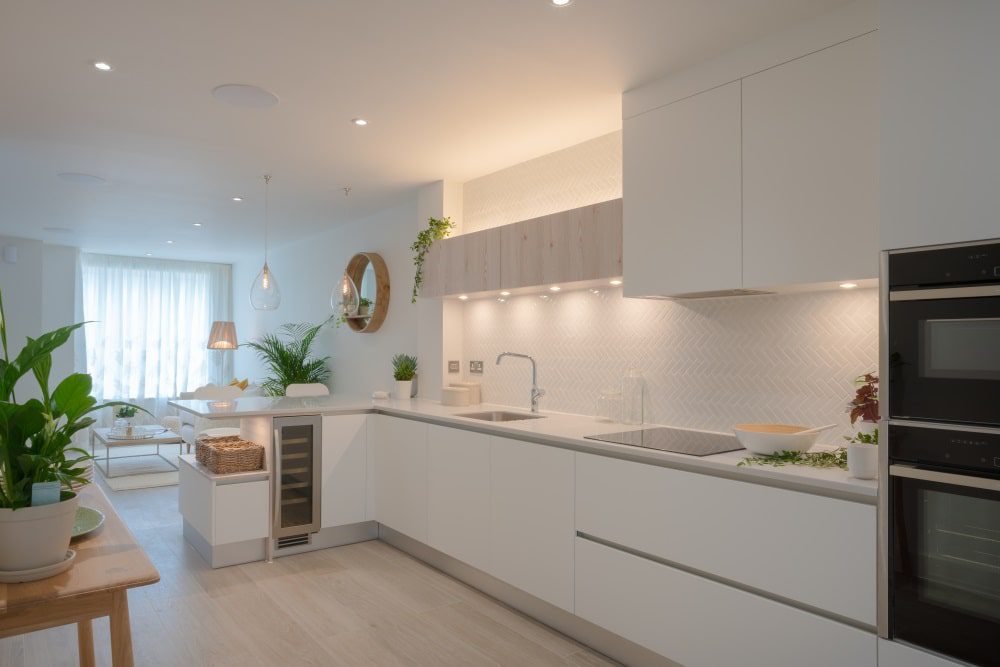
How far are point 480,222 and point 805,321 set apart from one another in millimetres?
2552

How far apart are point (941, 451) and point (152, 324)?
9.94m

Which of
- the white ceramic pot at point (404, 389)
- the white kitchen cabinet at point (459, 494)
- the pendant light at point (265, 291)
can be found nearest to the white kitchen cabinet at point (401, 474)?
the white kitchen cabinet at point (459, 494)

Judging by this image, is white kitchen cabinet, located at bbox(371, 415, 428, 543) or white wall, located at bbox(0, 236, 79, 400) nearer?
white kitchen cabinet, located at bbox(371, 415, 428, 543)

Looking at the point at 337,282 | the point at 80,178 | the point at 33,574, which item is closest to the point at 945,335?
the point at 33,574

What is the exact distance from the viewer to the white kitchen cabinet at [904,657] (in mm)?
1822

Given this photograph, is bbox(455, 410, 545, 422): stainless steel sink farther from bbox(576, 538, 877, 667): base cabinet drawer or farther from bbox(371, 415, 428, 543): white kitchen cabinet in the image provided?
bbox(576, 538, 877, 667): base cabinet drawer

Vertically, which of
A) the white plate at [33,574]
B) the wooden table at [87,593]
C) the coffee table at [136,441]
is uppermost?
the white plate at [33,574]

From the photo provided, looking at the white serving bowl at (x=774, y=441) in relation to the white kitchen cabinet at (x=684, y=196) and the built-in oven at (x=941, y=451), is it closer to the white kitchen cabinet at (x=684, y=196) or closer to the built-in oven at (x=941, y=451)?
the built-in oven at (x=941, y=451)

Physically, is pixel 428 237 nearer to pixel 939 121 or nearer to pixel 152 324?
pixel 939 121

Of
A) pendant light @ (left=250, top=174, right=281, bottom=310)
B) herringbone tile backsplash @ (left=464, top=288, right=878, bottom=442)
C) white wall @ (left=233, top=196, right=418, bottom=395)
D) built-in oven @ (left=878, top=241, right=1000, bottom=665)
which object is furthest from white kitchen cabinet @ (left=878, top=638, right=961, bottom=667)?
pendant light @ (left=250, top=174, right=281, bottom=310)

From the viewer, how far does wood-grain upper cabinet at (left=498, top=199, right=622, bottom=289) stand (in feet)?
10.8

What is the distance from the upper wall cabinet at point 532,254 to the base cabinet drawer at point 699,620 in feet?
4.59

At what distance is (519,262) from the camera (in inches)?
154

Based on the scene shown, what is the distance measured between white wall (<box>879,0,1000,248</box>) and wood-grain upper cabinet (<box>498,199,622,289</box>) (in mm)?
1423
